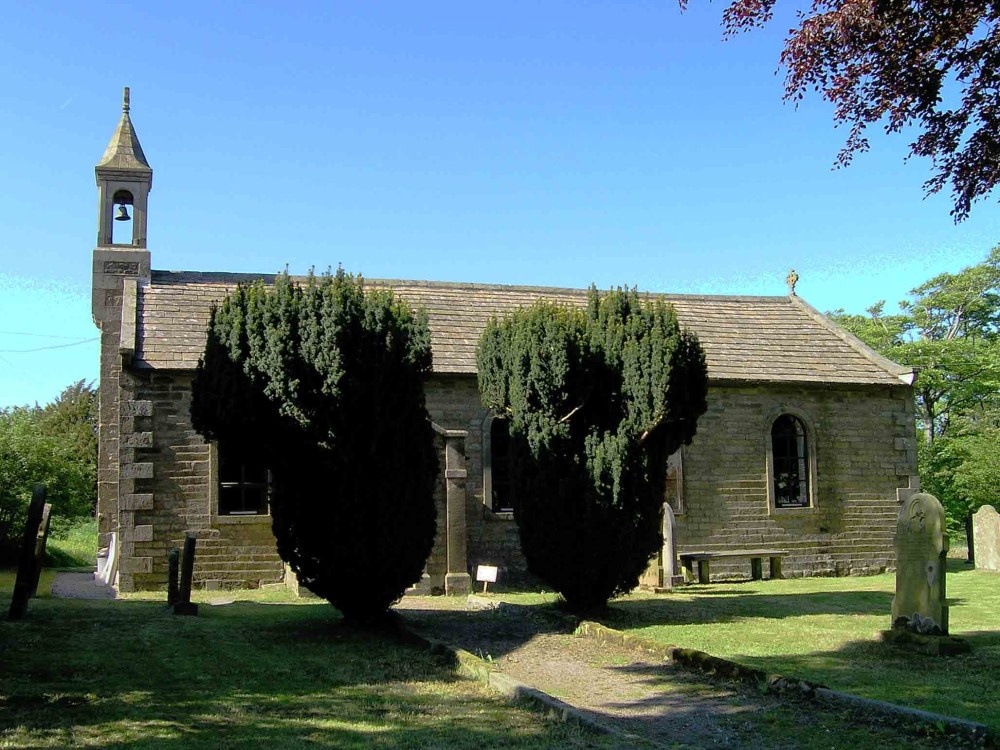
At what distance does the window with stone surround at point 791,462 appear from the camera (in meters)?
22.0

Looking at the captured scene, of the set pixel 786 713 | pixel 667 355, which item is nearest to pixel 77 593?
pixel 667 355

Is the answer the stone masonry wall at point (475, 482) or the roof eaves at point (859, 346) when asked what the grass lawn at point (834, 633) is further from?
the roof eaves at point (859, 346)

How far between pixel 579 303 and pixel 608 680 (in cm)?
1425

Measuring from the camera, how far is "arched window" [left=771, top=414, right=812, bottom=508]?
22.0m

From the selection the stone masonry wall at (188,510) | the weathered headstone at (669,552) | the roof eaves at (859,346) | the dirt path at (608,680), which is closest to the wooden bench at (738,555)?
the weathered headstone at (669,552)

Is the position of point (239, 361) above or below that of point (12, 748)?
above

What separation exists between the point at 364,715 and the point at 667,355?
7.48 m

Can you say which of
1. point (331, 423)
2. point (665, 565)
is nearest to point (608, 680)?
point (331, 423)

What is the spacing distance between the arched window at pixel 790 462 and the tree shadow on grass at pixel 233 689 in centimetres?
1263

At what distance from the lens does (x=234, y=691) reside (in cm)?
898

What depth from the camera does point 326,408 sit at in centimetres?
1190

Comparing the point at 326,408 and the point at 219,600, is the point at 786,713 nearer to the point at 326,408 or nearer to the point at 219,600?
the point at 326,408

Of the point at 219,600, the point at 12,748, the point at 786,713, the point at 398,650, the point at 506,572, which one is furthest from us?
the point at 506,572

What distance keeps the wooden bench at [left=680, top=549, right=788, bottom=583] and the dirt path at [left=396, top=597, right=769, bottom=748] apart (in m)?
6.25
